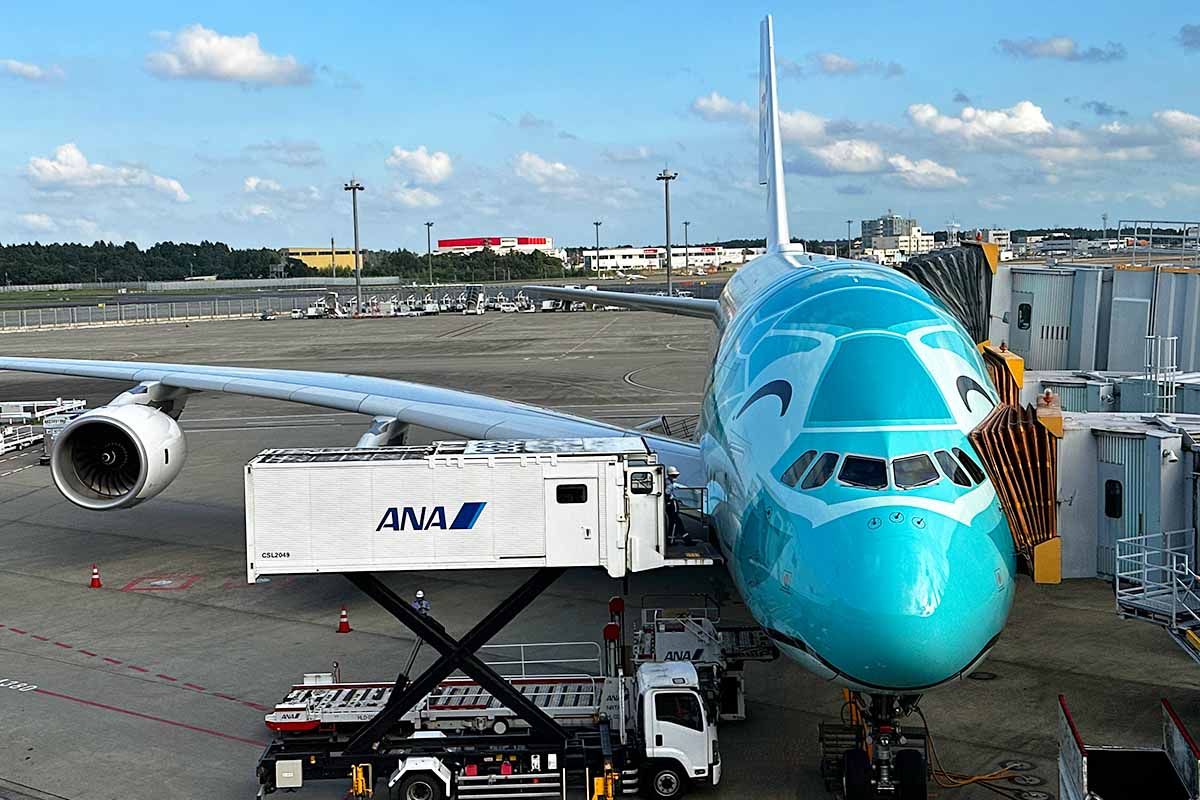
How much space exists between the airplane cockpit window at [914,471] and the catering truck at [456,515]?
2.82 metres

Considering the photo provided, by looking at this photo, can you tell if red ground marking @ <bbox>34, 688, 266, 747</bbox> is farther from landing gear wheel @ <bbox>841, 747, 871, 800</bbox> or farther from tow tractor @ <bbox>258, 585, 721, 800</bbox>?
landing gear wheel @ <bbox>841, 747, 871, 800</bbox>

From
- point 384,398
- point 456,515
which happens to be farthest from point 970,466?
point 384,398

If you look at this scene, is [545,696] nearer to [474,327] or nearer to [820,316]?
[820,316]

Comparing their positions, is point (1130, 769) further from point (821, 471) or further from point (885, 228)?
point (885, 228)

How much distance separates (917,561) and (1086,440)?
5.26m

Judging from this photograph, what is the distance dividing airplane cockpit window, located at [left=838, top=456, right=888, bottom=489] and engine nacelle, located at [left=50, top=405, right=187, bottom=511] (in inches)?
553

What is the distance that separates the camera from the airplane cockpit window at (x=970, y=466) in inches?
408

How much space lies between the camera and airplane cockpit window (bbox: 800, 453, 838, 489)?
1029 centimetres

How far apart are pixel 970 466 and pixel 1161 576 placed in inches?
154

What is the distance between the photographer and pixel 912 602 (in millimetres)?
9367

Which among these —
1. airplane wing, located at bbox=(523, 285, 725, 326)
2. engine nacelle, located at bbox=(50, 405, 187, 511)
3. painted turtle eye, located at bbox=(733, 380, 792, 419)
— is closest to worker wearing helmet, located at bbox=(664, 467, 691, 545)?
painted turtle eye, located at bbox=(733, 380, 792, 419)

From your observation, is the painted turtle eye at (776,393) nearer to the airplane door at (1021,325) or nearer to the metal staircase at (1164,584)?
the metal staircase at (1164,584)

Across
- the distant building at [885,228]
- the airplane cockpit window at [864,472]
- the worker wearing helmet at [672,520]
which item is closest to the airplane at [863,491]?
the airplane cockpit window at [864,472]

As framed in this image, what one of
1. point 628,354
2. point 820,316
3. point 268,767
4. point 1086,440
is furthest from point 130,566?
point 628,354
